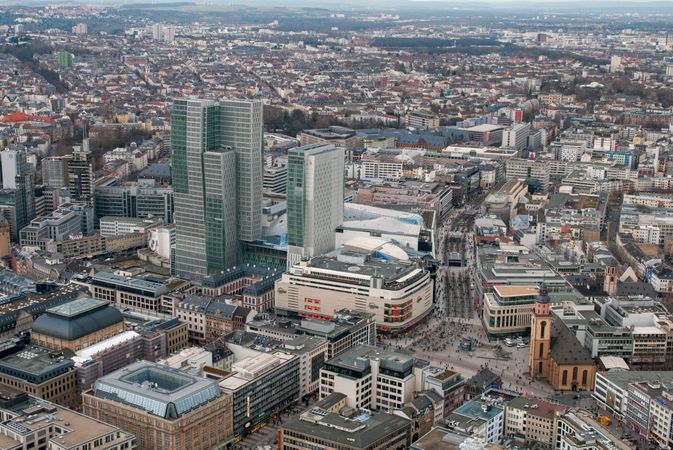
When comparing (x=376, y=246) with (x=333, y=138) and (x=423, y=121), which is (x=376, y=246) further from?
(x=423, y=121)

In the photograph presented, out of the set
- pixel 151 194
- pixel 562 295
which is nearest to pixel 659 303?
pixel 562 295

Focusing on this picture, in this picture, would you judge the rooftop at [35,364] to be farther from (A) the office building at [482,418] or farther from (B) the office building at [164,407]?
(A) the office building at [482,418]

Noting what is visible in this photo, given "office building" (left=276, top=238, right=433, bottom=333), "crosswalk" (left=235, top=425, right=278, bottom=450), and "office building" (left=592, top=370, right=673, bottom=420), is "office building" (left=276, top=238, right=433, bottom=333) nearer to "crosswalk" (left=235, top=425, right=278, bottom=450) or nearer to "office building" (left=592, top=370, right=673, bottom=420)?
"office building" (left=592, top=370, right=673, bottom=420)

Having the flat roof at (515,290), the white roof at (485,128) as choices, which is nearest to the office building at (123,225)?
the flat roof at (515,290)

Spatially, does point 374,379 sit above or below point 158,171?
above

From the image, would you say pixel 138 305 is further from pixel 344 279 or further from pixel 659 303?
pixel 659 303

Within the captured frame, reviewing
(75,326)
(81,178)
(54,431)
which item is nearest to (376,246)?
(75,326)

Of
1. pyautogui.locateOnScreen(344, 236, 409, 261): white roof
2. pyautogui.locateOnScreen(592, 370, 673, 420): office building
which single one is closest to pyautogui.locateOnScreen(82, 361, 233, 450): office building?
pyautogui.locateOnScreen(592, 370, 673, 420): office building
